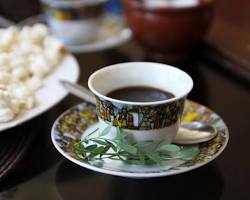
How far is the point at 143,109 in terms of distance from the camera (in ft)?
1.86

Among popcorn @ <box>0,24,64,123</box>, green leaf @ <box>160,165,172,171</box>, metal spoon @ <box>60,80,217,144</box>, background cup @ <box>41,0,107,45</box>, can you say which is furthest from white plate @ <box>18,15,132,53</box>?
green leaf @ <box>160,165,172,171</box>

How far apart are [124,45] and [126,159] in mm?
557

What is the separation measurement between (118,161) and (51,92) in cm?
22

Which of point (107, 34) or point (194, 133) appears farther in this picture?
point (107, 34)

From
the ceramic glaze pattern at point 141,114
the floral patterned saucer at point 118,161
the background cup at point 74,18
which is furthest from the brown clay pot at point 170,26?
the ceramic glaze pattern at point 141,114

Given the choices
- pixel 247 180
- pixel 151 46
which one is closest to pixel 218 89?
pixel 151 46

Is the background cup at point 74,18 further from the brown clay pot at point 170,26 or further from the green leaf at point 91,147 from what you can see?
the green leaf at point 91,147

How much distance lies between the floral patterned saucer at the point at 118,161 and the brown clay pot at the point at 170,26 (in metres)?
0.24

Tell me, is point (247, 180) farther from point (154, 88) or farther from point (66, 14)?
point (66, 14)

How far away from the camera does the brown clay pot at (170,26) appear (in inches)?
35.9

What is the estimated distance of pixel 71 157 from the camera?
1.88ft

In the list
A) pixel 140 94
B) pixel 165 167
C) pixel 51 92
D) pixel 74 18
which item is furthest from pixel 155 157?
pixel 74 18

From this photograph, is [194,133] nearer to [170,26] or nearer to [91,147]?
[91,147]

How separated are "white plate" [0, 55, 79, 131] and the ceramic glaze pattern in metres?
0.13
